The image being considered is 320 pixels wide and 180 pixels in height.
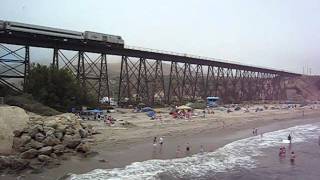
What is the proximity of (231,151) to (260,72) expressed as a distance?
11133cm

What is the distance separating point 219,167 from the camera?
29391 mm

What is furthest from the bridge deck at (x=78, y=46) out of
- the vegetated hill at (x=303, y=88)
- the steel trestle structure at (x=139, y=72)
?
the vegetated hill at (x=303, y=88)

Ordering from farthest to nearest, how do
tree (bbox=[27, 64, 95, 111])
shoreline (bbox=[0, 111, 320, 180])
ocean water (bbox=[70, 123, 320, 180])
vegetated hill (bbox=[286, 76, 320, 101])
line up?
vegetated hill (bbox=[286, 76, 320, 101]), tree (bbox=[27, 64, 95, 111]), shoreline (bbox=[0, 111, 320, 180]), ocean water (bbox=[70, 123, 320, 180])

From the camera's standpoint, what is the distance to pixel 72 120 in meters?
36.6

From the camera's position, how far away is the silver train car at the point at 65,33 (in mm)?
52672

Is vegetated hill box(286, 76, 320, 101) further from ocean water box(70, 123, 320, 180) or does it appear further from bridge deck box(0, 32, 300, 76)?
ocean water box(70, 123, 320, 180)

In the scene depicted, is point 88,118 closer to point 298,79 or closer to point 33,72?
point 33,72

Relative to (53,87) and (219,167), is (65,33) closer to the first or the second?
(53,87)

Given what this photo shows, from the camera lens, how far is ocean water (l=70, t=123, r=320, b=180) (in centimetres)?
2562

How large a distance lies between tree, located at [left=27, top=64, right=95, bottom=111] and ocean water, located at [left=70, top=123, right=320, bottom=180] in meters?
21.7

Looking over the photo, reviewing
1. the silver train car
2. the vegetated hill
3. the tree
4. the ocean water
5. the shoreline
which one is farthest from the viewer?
the vegetated hill

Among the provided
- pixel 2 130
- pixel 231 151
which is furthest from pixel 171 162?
pixel 2 130

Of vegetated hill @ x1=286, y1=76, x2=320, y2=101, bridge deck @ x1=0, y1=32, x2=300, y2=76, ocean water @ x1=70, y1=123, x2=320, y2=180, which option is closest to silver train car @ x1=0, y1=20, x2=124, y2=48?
bridge deck @ x1=0, y1=32, x2=300, y2=76

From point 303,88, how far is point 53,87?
148m
